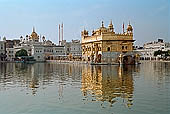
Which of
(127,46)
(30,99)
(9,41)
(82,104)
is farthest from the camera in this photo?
(9,41)

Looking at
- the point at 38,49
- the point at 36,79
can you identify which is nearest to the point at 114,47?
the point at 36,79

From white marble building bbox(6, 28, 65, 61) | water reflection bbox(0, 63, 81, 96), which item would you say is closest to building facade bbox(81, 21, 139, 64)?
water reflection bbox(0, 63, 81, 96)

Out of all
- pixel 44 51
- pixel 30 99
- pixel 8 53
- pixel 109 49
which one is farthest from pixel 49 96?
pixel 8 53

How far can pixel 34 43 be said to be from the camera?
83.2 m

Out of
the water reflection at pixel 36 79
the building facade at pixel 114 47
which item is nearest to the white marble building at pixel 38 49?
the building facade at pixel 114 47

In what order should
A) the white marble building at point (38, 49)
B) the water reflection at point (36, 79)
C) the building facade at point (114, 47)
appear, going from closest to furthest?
the water reflection at point (36, 79)
the building facade at point (114, 47)
the white marble building at point (38, 49)

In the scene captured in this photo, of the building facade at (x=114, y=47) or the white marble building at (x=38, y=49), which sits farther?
the white marble building at (x=38, y=49)

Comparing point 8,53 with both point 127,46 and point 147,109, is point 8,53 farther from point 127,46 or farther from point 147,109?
point 147,109

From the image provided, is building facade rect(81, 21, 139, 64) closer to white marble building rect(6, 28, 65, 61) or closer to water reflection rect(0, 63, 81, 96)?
water reflection rect(0, 63, 81, 96)

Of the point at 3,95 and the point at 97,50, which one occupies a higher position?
the point at 97,50

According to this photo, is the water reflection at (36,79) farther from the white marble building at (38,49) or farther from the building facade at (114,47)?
the white marble building at (38,49)

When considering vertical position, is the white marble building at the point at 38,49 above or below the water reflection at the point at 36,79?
above

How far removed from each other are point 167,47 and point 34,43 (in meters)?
47.3

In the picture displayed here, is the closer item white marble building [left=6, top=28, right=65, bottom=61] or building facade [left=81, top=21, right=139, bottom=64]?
building facade [left=81, top=21, right=139, bottom=64]
